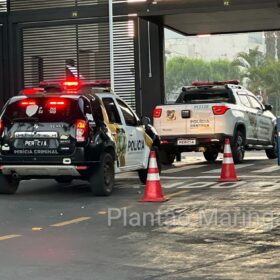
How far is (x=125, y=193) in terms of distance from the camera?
11.1 metres

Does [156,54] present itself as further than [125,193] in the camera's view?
Yes

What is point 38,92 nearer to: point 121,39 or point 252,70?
point 121,39

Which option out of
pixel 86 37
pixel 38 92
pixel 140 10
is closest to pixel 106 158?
pixel 38 92

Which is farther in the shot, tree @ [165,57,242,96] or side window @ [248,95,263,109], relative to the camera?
tree @ [165,57,242,96]

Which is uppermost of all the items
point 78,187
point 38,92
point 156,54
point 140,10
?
point 140,10

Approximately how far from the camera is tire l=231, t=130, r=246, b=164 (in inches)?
641

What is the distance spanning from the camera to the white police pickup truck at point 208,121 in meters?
15.8

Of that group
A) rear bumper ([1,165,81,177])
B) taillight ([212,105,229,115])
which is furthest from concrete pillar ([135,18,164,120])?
rear bumper ([1,165,81,177])

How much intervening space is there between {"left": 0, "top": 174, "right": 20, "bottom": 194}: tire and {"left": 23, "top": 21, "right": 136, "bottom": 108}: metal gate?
9383 millimetres

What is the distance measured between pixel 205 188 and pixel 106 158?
200 cm

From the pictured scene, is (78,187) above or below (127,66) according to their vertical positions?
below

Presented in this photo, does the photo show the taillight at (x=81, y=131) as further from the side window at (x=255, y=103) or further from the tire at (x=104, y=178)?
the side window at (x=255, y=103)

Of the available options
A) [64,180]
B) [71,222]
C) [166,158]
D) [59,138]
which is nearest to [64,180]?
[64,180]

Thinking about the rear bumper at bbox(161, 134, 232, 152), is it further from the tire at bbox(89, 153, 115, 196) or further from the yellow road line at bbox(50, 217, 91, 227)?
the yellow road line at bbox(50, 217, 91, 227)
